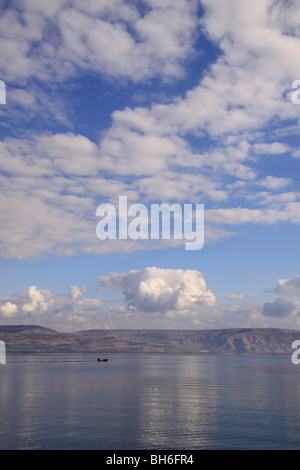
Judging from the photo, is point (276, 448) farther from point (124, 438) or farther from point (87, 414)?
point (87, 414)

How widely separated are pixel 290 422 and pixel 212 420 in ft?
46.7

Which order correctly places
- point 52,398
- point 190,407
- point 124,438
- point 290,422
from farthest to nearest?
point 52,398, point 190,407, point 290,422, point 124,438

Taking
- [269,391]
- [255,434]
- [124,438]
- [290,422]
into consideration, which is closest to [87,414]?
[124,438]

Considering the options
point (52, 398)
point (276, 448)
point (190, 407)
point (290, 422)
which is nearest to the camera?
point (276, 448)

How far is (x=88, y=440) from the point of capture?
6228 cm
